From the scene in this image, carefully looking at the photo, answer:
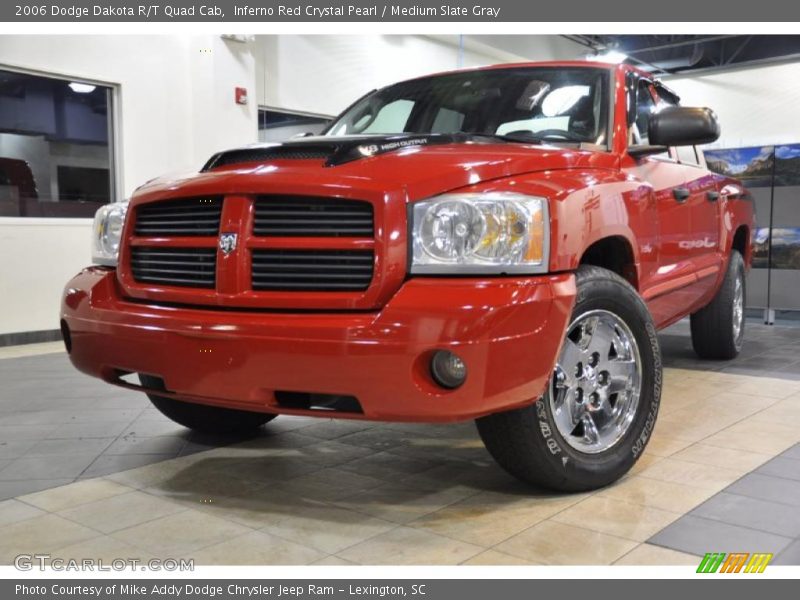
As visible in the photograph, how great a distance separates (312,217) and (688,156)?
2.89 m

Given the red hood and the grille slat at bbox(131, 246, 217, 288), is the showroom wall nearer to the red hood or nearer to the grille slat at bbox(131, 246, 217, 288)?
the red hood

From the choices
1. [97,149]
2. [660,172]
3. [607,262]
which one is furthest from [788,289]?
[97,149]

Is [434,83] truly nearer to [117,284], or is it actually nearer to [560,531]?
[117,284]

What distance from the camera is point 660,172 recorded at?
11.6ft

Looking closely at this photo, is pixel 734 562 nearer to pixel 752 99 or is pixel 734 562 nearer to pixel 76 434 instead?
pixel 76 434

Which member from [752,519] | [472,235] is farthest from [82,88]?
[752,519]

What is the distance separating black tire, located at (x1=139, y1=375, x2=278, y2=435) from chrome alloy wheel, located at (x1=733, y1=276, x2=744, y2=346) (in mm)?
3305

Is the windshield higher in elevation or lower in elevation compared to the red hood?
higher

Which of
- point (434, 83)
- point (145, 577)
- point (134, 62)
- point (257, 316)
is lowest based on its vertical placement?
point (145, 577)

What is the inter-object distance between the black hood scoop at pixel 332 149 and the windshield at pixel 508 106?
1.95 feet

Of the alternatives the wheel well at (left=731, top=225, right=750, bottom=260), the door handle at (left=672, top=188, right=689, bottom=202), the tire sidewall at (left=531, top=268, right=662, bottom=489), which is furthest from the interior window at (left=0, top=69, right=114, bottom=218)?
the tire sidewall at (left=531, top=268, right=662, bottom=489)

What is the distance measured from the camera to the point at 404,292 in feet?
7.32
